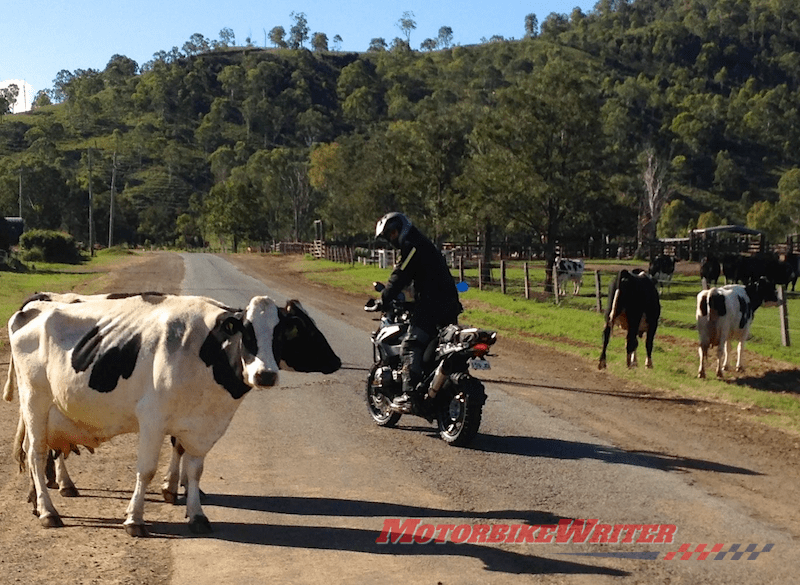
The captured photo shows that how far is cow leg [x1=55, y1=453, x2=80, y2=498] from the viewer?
8281mm

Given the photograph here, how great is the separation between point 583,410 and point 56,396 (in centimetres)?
738

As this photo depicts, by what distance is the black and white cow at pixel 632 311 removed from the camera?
17.4 m

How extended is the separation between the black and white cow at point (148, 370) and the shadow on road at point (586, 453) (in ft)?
10.4

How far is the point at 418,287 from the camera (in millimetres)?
10453

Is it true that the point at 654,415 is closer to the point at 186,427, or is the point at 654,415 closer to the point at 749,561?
the point at 749,561

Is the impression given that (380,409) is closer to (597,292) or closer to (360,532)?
(360,532)

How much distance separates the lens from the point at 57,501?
814 centimetres

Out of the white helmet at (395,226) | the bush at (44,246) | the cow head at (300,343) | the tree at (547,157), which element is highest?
the tree at (547,157)

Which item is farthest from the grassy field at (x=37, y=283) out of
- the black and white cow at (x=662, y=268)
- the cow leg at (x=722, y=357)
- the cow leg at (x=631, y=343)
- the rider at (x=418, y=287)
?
the black and white cow at (x=662, y=268)

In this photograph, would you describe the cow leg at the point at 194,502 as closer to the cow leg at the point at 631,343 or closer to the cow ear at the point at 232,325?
the cow ear at the point at 232,325

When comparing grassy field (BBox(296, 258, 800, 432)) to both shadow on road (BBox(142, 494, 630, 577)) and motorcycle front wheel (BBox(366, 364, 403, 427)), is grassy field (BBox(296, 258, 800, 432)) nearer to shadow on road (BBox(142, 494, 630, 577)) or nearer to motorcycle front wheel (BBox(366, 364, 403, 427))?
motorcycle front wheel (BBox(366, 364, 403, 427))

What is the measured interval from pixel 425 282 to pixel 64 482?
4.05 meters

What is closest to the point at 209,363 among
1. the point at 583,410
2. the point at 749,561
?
the point at 749,561

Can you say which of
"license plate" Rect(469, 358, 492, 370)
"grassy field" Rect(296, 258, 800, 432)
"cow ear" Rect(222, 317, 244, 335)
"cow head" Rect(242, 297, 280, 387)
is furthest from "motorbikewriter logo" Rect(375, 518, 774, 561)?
"grassy field" Rect(296, 258, 800, 432)
